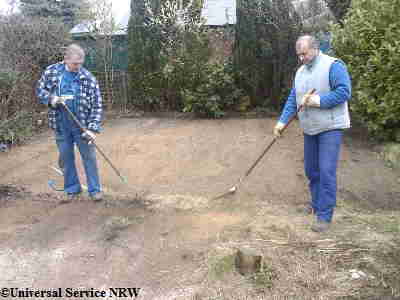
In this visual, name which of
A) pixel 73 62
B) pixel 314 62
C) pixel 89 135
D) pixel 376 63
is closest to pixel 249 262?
pixel 314 62

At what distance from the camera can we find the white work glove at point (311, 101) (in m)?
3.78

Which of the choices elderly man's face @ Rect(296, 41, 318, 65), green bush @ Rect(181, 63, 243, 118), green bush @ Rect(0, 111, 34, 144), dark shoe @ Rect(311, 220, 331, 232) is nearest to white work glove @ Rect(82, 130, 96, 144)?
elderly man's face @ Rect(296, 41, 318, 65)

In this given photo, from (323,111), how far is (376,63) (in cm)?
351

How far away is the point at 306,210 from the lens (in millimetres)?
4680

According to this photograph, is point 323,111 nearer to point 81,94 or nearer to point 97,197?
point 81,94

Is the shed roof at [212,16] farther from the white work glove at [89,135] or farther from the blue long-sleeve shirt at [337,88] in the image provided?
the blue long-sleeve shirt at [337,88]

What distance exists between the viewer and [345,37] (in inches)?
296

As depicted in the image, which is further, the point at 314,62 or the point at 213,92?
the point at 213,92

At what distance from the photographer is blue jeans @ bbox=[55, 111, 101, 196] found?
4828mm

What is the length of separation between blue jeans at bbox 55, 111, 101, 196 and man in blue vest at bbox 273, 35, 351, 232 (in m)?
2.46

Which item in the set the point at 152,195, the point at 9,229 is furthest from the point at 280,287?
the point at 9,229

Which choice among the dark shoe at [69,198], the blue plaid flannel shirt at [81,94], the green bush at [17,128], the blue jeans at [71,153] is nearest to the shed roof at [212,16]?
the green bush at [17,128]

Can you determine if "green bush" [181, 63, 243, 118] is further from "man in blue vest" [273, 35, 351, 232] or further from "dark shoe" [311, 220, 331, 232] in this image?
"dark shoe" [311, 220, 331, 232]

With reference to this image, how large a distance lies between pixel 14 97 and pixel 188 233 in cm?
592
